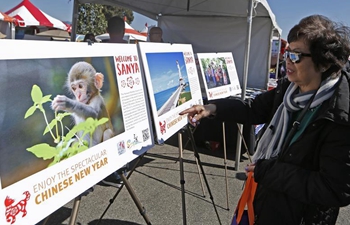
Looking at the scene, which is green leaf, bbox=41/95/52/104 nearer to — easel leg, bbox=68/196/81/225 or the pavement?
easel leg, bbox=68/196/81/225

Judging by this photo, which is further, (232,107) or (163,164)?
(163,164)

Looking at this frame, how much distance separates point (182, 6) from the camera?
6.40 meters

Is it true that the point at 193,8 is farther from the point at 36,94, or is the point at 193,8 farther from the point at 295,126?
the point at 36,94

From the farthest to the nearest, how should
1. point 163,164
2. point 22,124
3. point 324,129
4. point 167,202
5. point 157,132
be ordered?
point 163,164
point 167,202
point 157,132
point 324,129
point 22,124

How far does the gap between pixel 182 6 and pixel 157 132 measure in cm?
491

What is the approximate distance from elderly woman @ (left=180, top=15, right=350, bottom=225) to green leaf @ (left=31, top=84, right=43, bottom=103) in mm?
1042

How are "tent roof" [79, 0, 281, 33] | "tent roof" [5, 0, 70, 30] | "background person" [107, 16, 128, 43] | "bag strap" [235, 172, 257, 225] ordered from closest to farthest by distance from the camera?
"bag strap" [235, 172, 257, 225] → "background person" [107, 16, 128, 43] → "tent roof" [79, 0, 281, 33] → "tent roof" [5, 0, 70, 30]

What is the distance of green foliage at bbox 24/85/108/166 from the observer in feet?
4.02

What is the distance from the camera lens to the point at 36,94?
123 cm

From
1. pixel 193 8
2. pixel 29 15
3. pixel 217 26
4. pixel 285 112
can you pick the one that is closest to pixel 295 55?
pixel 285 112

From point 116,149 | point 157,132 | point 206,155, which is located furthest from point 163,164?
point 116,149

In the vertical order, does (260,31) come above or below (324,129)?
above

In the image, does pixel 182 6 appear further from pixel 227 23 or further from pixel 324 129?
pixel 324 129

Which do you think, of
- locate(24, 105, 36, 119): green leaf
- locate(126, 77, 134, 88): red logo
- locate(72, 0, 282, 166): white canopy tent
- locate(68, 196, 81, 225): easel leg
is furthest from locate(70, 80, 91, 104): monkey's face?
locate(72, 0, 282, 166): white canopy tent
